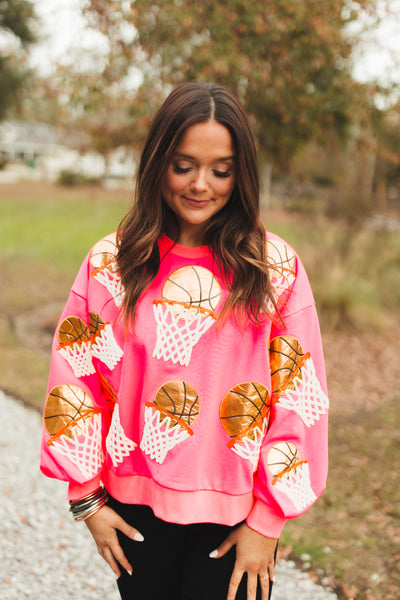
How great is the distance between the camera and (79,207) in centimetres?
2370

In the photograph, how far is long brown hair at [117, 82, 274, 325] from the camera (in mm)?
1387

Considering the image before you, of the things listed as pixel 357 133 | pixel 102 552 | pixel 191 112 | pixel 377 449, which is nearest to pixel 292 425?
pixel 102 552

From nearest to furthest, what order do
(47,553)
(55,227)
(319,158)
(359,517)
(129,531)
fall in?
1. (129,531)
2. (47,553)
3. (359,517)
4. (319,158)
5. (55,227)

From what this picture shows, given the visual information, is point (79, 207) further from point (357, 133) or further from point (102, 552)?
point (102, 552)

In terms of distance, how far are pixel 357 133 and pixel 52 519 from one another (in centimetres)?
554

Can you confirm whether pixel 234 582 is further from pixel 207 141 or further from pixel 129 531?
pixel 207 141

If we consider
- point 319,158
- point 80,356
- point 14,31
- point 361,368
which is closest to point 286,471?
point 80,356

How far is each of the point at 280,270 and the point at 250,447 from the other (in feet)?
1.61

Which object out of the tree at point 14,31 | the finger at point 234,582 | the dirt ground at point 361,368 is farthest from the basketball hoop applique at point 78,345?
the tree at point 14,31

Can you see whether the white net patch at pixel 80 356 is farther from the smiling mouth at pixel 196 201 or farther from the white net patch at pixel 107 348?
the smiling mouth at pixel 196 201

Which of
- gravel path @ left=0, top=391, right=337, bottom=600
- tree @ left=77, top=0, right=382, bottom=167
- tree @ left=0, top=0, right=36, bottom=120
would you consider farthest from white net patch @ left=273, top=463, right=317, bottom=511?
tree @ left=0, top=0, right=36, bottom=120

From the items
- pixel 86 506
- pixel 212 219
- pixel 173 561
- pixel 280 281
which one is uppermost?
pixel 212 219

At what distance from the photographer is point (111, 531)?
4.87 ft

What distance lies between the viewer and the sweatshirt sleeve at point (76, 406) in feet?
4.80
